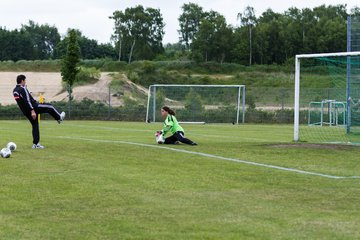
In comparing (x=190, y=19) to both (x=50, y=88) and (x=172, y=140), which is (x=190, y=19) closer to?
(x=50, y=88)

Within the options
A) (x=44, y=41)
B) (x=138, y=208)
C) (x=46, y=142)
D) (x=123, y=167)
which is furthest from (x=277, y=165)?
(x=44, y=41)

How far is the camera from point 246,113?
46250mm

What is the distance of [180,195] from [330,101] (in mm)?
27173

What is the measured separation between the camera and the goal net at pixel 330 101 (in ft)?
78.0

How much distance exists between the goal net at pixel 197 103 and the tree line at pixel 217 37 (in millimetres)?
46184

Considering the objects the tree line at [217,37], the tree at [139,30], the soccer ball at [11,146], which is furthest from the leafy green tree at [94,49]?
the soccer ball at [11,146]

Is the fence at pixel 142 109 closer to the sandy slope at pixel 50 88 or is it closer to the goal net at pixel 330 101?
the goal net at pixel 330 101

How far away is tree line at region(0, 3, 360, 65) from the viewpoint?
10049cm

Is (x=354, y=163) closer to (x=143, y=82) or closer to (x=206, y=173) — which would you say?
(x=206, y=173)

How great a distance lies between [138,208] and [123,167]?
15.4 feet

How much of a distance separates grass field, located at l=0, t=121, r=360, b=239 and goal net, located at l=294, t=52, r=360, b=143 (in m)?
6.18

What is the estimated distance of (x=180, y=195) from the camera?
1041 centimetres

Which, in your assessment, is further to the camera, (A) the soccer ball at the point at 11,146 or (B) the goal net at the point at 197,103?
(B) the goal net at the point at 197,103

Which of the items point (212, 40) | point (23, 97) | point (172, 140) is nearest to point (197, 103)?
point (172, 140)
